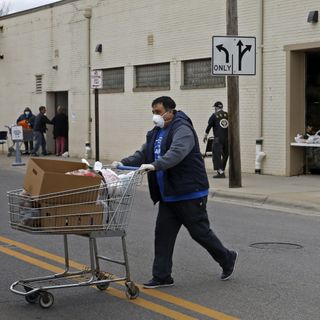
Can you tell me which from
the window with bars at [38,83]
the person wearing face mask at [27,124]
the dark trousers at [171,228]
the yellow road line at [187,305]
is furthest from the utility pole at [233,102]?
the window with bars at [38,83]

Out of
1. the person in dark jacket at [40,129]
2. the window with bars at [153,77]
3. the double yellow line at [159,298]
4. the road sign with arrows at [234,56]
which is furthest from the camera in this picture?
the person in dark jacket at [40,129]

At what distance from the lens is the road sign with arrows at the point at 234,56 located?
14484 millimetres

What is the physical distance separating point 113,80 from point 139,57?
196cm

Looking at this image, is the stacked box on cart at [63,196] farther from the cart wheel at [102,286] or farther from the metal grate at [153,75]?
the metal grate at [153,75]

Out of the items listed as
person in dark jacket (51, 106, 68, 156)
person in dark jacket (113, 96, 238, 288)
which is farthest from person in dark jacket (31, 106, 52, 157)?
person in dark jacket (113, 96, 238, 288)

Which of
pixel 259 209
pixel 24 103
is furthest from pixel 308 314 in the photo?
pixel 24 103

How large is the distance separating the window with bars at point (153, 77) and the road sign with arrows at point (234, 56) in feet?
21.4

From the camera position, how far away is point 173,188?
664 cm

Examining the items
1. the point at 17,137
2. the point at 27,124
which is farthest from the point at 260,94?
the point at 27,124

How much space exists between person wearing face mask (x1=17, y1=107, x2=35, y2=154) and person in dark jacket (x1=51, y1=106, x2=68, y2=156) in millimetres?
1073

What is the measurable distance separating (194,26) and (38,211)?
14.8 meters

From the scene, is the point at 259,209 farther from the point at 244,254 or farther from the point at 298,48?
the point at 298,48

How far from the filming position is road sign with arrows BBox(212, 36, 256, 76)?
47.5ft

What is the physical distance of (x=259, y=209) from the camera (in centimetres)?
1291
